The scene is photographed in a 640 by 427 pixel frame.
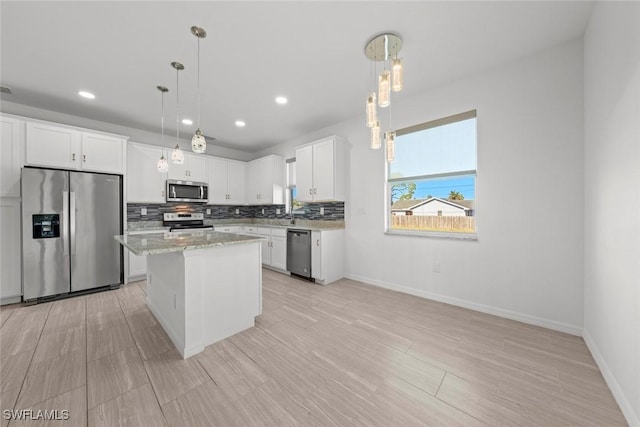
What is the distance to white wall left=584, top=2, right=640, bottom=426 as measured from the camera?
3.99ft

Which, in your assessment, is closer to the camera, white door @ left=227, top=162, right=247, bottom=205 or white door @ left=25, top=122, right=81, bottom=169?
white door @ left=25, top=122, right=81, bottom=169

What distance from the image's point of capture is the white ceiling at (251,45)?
5.67 feet

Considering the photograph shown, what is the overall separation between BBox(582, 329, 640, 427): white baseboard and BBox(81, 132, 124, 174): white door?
553 cm

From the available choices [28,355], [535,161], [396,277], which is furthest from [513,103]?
[28,355]

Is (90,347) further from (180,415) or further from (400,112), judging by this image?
(400,112)

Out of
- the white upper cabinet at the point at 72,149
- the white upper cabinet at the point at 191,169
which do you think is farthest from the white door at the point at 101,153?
the white upper cabinet at the point at 191,169

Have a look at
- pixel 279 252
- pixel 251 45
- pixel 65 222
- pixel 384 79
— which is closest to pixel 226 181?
pixel 279 252

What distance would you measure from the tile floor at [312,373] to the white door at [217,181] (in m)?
2.86

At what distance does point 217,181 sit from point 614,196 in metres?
5.47

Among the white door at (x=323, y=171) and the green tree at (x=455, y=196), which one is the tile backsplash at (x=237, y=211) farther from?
the green tree at (x=455, y=196)

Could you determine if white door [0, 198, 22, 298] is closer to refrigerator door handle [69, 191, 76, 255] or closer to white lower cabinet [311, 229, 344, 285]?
refrigerator door handle [69, 191, 76, 255]

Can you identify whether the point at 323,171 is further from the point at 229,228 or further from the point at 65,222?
the point at 65,222

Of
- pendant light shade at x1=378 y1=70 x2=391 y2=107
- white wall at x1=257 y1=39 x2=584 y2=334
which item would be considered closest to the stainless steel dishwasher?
white wall at x1=257 y1=39 x2=584 y2=334

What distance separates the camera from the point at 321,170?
12.7ft
